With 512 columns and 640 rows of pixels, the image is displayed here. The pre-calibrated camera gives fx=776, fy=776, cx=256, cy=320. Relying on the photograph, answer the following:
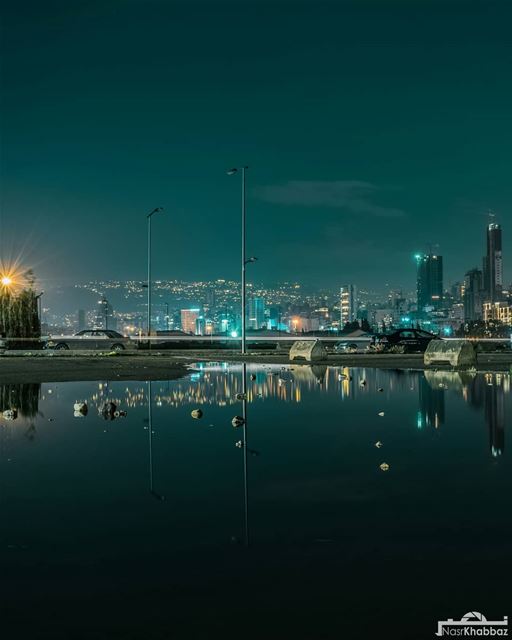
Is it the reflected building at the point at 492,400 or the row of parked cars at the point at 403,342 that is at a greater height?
the row of parked cars at the point at 403,342

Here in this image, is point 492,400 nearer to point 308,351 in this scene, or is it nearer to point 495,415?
point 495,415

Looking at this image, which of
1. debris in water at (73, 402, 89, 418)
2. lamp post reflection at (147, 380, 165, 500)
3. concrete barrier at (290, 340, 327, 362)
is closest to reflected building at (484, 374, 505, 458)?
lamp post reflection at (147, 380, 165, 500)

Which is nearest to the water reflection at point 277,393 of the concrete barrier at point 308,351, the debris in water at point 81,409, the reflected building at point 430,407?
the reflected building at point 430,407

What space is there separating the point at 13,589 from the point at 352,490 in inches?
150

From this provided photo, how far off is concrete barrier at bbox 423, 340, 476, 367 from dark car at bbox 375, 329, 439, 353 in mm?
17045

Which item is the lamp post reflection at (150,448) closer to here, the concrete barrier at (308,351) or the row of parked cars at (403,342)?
the concrete barrier at (308,351)

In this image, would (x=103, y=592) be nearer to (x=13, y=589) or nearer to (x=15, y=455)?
(x=13, y=589)

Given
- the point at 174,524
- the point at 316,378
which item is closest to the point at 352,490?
the point at 174,524

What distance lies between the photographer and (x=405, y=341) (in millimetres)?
51875

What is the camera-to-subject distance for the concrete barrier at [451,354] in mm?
32125

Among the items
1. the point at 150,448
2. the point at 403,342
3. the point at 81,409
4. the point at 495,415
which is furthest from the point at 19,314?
the point at 150,448

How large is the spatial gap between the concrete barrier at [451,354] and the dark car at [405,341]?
1704cm

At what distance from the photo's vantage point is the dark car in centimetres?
5122

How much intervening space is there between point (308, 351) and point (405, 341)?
1539cm
